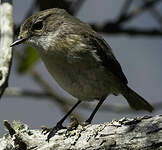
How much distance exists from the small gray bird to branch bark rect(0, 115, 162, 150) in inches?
11.3

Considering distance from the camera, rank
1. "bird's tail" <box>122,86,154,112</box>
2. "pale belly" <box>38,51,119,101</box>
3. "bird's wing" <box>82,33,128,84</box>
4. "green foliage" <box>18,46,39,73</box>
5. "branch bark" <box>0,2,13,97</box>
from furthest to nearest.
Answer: "green foliage" <box>18,46,39,73</box> → "bird's tail" <box>122,86,154,112</box> → "bird's wing" <box>82,33,128,84</box> → "pale belly" <box>38,51,119,101</box> → "branch bark" <box>0,2,13,97</box>

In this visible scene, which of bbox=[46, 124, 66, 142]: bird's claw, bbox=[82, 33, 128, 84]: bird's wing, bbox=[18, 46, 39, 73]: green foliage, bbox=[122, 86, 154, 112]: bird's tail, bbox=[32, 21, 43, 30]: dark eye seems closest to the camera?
bbox=[46, 124, 66, 142]: bird's claw

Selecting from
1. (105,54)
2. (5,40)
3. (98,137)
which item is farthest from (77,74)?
(98,137)

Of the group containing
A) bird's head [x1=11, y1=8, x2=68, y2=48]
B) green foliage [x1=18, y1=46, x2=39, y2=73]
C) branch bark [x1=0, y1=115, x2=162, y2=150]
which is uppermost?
bird's head [x1=11, y1=8, x2=68, y2=48]

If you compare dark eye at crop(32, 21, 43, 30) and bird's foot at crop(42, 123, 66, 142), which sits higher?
dark eye at crop(32, 21, 43, 30)

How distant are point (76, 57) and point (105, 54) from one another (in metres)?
0.61

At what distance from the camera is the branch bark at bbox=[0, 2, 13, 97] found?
13.9 feet

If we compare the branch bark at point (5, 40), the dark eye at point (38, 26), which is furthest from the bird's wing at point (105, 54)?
the branch bark at point (5, 40)

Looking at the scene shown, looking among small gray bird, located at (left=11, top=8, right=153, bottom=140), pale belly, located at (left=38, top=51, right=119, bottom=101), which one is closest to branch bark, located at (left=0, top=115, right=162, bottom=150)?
small gray bird, located at (left=11, top=8, right=153, bottom=140)

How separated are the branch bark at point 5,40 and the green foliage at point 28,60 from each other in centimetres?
148

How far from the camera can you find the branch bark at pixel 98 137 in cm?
325

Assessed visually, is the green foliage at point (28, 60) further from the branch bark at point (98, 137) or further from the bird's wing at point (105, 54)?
the branch bark at point (98, 137)

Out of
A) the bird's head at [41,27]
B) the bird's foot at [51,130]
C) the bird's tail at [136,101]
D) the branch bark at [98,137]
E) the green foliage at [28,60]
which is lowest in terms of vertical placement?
the bird's tail at [136,101]

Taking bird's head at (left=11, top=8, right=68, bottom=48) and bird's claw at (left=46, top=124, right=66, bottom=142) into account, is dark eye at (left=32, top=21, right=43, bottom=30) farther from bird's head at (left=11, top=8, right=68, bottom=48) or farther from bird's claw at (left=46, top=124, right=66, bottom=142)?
bird's claw at (left=46, top=124, right=66, bottom=142)
